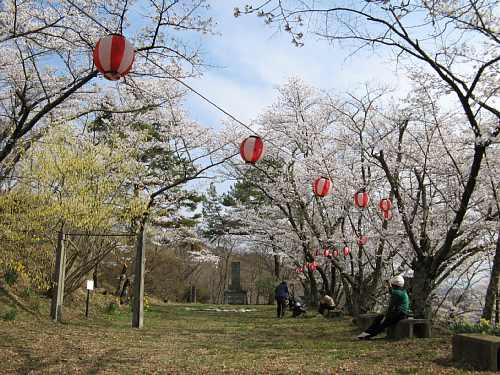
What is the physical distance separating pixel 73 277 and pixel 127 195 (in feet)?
7.40

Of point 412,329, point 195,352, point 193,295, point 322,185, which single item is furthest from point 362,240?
point 193,295

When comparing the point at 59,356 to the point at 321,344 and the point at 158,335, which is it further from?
the point at 321,344

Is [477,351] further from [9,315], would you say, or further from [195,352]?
[9,315]

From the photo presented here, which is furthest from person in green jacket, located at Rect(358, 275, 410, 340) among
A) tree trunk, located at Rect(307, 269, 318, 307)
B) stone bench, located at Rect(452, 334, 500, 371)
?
tree trunk, located at Rect(307, 269, 318, 307)

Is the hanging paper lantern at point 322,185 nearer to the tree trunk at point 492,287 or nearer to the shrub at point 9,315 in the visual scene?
the tree trunk at point 492,287

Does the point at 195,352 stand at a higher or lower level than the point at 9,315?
lower

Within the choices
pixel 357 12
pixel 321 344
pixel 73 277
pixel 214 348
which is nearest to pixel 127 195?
pixel 73 277

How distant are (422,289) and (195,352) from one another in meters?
4.68

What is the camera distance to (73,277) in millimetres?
10781

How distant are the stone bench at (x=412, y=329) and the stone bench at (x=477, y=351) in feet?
6.04

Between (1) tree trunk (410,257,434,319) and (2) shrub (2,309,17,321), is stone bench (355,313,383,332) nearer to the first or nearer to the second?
(1) tree trunk (410,257,434,319)

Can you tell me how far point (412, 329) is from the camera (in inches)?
297

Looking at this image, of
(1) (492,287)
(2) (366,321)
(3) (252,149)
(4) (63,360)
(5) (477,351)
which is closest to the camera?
(5) (477,351)

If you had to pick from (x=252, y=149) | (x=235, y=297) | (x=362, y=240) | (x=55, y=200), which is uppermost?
(x=252, y=149)
